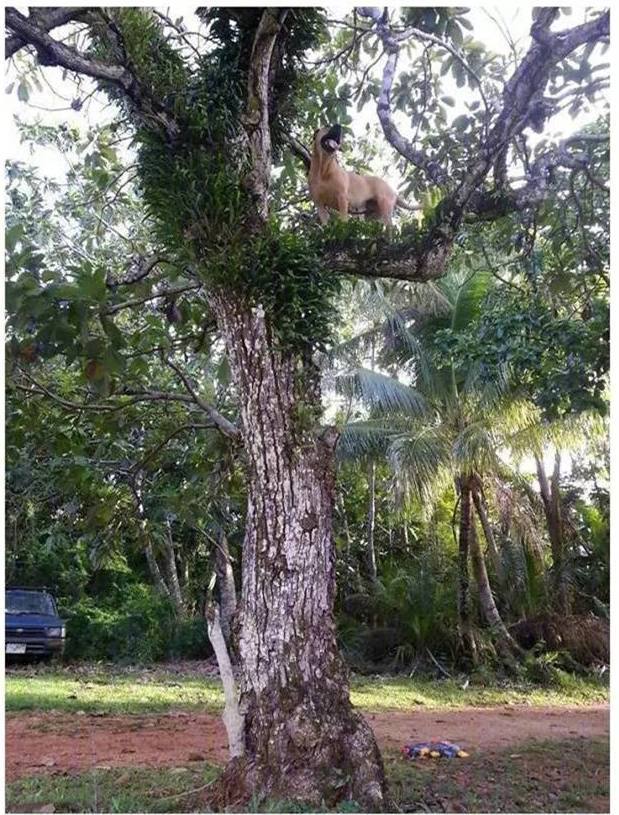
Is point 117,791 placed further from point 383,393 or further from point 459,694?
point 383,393

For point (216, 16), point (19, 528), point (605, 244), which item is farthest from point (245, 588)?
point (19, 528)

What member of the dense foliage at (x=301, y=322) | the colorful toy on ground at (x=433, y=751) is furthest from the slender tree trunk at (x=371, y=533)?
the colorful toy on ground at (x=433, y=751)

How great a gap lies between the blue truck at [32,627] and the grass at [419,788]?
7.12m

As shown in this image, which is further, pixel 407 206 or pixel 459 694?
pixel 459 694

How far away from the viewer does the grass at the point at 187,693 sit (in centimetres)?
743

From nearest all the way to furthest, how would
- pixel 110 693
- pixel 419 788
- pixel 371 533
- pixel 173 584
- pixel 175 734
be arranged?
pixel 419 788
pixel 175 734
pixel 110 693
pixel 371 533
pixel 173 584

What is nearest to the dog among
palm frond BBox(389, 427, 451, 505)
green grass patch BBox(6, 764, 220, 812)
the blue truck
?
green grass patch BBox(6, 764, 220, 812)

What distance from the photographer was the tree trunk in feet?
11.4

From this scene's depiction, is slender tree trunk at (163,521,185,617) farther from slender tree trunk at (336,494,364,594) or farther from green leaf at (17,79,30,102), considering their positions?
green leaf at (17,79,30,102)

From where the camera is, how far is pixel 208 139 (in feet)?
13.5

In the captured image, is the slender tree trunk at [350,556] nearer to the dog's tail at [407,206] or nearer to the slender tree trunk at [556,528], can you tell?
the slender tree trunk at [556,528]

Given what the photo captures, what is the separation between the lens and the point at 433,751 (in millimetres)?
5062

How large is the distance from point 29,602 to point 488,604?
6615 millimetres

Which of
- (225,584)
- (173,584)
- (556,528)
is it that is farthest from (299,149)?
(173,584)
